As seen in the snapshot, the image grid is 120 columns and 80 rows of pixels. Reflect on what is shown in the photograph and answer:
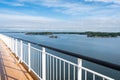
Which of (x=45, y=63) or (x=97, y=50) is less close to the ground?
(x=45, y=63)

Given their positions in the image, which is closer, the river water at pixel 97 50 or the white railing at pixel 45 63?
the white railing at pixel 45 63

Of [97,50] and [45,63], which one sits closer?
[45,63]

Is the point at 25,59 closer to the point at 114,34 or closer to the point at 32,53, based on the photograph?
the point at 32,53

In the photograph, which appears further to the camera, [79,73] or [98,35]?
[98,35]

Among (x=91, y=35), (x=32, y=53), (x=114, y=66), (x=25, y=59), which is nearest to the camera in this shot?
(x=114, y=66)

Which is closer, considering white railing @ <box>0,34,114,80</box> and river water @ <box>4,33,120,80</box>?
white railing @ <box>0,34,114,80</box>

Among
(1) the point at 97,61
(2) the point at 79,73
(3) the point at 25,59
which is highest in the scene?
(1) the point at 97,61

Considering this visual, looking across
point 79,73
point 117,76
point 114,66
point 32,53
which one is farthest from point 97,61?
point 117,76

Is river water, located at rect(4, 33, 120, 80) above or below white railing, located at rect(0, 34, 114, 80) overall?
below

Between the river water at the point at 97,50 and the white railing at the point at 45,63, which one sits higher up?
the white railing at the point at 45,63

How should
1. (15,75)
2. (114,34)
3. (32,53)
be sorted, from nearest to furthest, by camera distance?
(15,75) < (32,53) < (114,34)

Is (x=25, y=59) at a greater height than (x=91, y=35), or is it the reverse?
(x=25, y=59)

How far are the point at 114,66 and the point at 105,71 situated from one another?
59.5 feet

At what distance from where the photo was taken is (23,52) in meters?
8.73
